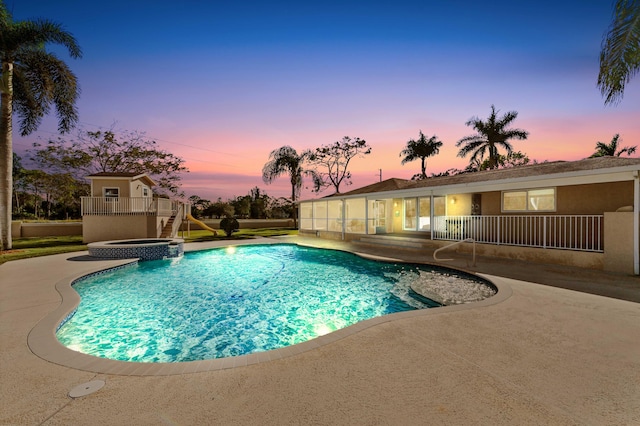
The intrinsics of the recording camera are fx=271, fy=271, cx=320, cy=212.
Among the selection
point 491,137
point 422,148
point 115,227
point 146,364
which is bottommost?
point 146,364

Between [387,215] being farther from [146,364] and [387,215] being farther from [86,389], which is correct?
[86,389]

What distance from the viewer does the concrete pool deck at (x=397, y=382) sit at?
6.90ft

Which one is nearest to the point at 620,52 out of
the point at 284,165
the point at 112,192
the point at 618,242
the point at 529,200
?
the point at 618,242

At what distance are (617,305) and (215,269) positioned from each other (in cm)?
1068

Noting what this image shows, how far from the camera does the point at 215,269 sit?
10.2 metres

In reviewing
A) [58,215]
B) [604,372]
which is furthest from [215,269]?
[58,215]

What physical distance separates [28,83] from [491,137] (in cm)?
3373

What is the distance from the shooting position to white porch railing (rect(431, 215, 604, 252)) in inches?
379

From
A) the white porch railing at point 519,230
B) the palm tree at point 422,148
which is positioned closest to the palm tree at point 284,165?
the palm tree at point 422,148

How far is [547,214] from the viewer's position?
10.6 m

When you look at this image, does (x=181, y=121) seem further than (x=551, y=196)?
Yes

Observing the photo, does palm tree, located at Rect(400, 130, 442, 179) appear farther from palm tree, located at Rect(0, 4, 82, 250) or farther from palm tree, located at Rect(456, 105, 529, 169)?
palm tree, located at Rect(0, 4, 82, 250)

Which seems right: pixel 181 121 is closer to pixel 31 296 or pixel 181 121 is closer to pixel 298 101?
pixel 298 101

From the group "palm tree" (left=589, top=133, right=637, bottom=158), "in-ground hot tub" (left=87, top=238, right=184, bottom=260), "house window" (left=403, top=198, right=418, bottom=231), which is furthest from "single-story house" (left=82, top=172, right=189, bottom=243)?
"palm tree" (left=589, top=133, right=637, bottom=158)
